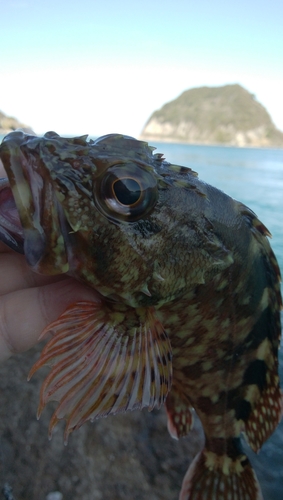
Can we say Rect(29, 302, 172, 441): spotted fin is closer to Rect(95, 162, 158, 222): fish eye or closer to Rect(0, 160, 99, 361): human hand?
Rect(0, 160, 99, 361): human hand

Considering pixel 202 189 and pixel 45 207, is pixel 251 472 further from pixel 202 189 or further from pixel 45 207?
pixel 45 207

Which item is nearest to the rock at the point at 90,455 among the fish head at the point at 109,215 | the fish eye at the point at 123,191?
the fish head at the point at 109,215

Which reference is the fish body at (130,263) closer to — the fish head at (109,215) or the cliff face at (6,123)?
the fish head at (109,215)

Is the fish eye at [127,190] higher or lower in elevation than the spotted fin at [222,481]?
higher

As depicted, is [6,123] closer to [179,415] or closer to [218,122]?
[218,122]

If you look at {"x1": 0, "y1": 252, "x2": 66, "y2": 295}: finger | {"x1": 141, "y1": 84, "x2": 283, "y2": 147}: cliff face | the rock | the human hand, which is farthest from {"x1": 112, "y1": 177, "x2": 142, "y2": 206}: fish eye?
{"x1": 141, "y1": 84, "x2": 283, "y2": 147}: cliff face

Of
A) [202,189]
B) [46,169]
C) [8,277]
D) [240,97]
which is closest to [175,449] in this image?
[8,277]
